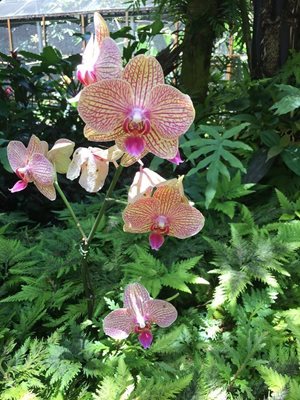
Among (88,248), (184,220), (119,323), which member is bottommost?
(119,323)

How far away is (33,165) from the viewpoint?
2.93 ft

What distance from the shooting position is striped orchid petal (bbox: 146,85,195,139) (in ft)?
2.30

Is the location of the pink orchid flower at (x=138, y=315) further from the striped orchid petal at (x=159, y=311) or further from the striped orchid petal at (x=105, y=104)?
the striped orchid petal at (x=105, y=104)

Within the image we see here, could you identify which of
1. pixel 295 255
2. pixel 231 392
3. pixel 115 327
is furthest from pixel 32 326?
pixel 295 255

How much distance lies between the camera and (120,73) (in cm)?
73

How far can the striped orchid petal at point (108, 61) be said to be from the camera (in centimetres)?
73

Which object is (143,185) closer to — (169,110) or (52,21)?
(169,110)

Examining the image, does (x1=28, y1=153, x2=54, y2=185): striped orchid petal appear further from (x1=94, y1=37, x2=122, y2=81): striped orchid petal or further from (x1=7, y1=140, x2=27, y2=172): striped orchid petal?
(x1=94, y1=37, x2=122, y2=81): striped orchid petal

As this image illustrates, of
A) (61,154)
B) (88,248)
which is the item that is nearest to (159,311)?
(88,248)

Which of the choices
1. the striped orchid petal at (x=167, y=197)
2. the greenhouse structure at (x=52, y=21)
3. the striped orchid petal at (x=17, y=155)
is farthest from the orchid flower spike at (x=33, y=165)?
the greenhouse structure at (x=52, y=21)

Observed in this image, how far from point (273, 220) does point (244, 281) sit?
1.62ft

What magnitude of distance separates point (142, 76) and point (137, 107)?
5 cm

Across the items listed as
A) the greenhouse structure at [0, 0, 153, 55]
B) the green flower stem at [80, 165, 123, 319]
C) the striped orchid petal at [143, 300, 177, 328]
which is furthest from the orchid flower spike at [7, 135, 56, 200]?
the greenhouse structure at [0, 0, 153, 55]

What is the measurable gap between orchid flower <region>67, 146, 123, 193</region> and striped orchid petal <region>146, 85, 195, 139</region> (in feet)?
0.50
